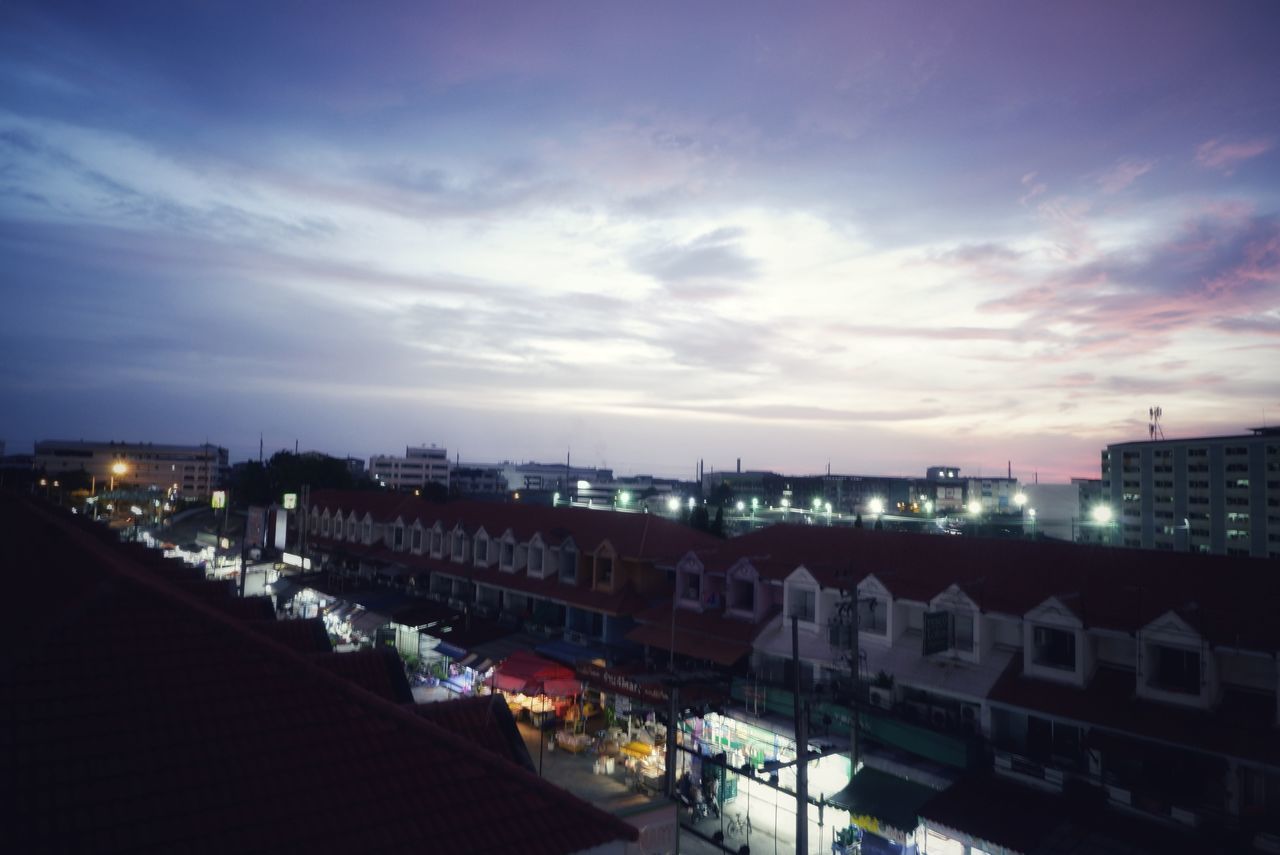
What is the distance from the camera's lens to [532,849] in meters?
7.05

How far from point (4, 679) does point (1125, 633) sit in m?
24.0

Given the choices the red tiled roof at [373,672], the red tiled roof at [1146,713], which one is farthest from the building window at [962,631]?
the red tiled roof at [373,672]

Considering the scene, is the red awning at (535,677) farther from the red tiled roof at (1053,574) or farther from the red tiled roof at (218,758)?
the red tiled roof at (218,758)

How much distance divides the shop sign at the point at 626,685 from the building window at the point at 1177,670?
14.5 meters

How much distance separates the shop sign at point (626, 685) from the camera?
25562mm

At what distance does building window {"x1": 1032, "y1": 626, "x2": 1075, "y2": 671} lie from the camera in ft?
71.2

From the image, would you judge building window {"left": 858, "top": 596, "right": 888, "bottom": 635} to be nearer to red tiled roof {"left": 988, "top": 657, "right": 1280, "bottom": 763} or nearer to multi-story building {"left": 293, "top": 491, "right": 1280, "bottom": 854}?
multi-story building {"left": 293, "top": 491, "right": 1280, "bottom": 854}

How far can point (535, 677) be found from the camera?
29156 millimetres

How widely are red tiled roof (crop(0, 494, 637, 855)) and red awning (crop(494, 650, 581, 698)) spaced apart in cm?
2061

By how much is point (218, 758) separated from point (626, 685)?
2086 centimetres

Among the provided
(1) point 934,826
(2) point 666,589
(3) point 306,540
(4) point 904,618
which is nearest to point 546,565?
(2) point 666,589

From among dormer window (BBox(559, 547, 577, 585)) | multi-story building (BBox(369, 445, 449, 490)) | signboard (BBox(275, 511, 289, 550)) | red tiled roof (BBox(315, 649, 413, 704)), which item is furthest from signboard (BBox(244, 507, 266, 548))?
multi-story building (BBox(369, 445, 449, 490))

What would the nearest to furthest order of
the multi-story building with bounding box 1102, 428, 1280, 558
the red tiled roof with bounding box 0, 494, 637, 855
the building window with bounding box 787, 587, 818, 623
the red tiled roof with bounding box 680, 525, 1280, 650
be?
the red tiled roof with bounding box 0, 494, 637, 855 < the red tiled roof with bounding box 680, 525, 1280, 650 < the building window with bounding box 787, 587, 818, 623 < the multi-story building with bounding box 1102, 428, 1280, 558

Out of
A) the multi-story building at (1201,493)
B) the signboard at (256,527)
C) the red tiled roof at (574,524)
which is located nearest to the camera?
the red tiled roof at (574,524)
